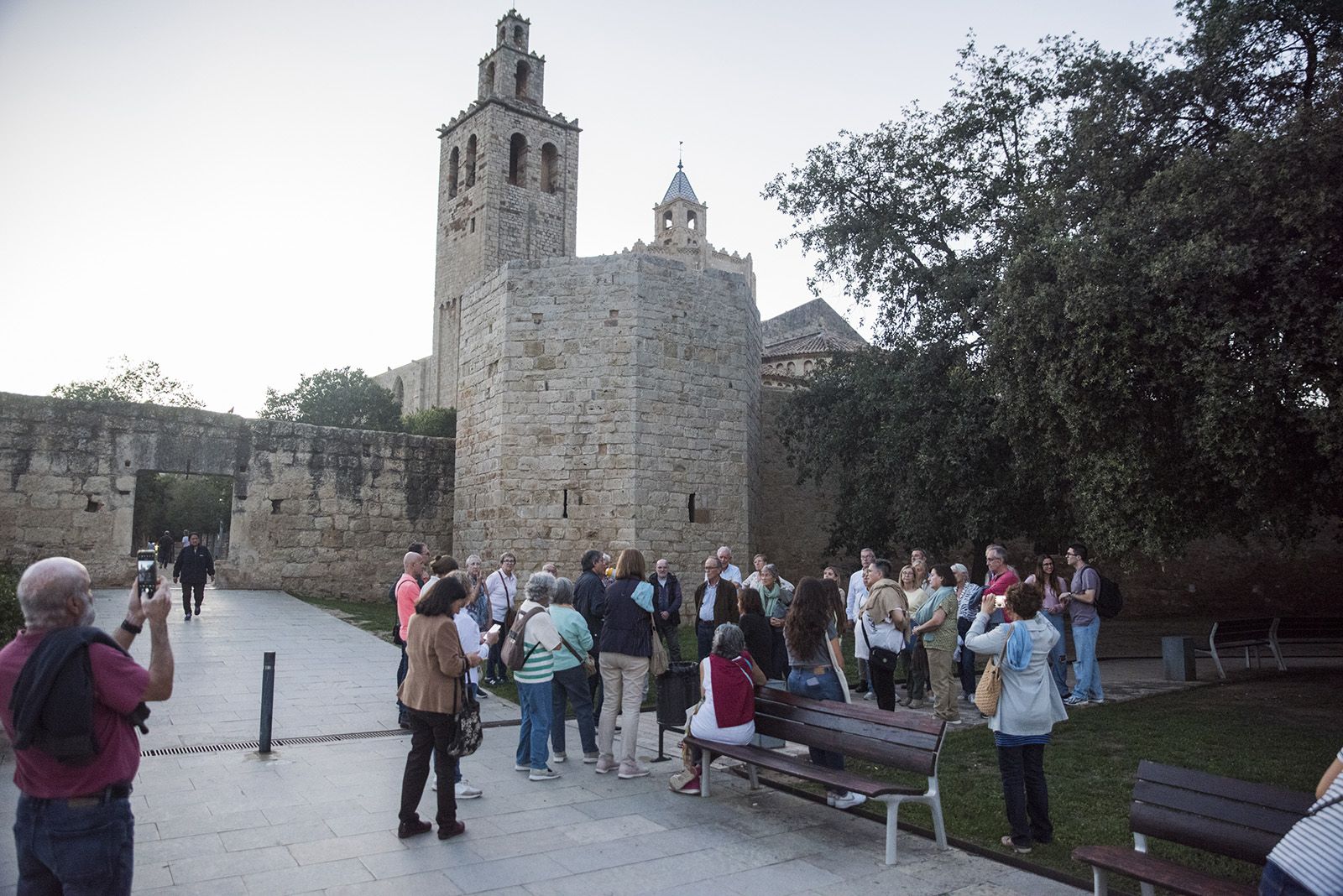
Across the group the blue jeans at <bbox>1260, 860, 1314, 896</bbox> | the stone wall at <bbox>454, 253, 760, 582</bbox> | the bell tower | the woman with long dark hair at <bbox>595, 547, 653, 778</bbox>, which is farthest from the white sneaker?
the bell tower

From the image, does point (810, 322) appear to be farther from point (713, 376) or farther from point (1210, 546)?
point (713, 376)

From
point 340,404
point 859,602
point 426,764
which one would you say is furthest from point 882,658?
point 340,404

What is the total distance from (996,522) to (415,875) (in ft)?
41.7

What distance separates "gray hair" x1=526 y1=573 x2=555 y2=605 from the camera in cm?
662

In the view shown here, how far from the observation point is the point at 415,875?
4363 mm

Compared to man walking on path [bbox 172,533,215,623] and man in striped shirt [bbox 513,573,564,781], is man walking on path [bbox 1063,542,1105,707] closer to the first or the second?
man in striped shirt [bbox 513,573,564,781]

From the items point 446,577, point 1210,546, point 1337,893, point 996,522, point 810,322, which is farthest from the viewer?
point 810,322

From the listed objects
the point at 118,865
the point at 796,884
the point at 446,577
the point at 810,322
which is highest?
the point at 810,322

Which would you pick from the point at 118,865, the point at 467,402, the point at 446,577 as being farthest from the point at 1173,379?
the point at 467,402

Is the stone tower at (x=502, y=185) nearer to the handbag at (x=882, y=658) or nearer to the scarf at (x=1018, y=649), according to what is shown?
the handbag at (x=882, y=658)

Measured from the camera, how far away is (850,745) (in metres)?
5.33

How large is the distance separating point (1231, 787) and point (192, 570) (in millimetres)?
14113

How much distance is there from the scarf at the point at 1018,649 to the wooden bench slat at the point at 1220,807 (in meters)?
1.13

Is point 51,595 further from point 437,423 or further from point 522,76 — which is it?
point 522,76
